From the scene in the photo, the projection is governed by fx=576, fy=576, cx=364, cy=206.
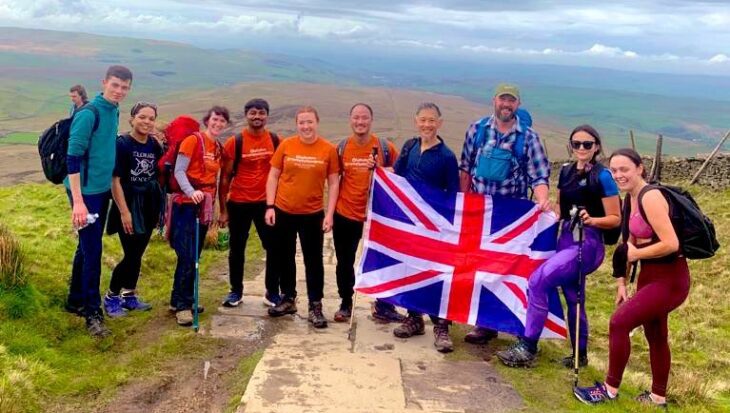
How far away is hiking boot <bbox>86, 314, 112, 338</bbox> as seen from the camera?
6770 millimetres

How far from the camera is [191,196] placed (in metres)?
7.01

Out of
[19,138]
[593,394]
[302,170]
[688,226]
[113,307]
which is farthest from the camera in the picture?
[19,138]

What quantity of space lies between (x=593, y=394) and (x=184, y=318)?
4857mm

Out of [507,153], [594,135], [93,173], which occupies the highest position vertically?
[594,135]

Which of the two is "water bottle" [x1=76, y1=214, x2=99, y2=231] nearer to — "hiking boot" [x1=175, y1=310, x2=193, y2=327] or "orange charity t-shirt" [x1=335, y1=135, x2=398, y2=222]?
"hiking boot" [x1=175, y1=310, x2=193, y2=327]

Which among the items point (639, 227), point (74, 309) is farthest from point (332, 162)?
point (74, 309)

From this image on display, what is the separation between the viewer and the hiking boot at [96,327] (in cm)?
677

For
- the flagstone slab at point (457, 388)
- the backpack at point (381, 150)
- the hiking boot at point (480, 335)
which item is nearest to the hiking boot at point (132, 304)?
the backpack at point (381, 150)

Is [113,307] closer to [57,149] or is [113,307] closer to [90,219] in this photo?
[90,219]

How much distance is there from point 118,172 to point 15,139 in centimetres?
14434

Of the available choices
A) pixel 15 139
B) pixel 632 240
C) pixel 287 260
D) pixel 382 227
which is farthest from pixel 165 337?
pixel 15 139

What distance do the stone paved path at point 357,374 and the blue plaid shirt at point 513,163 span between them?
2.11 m

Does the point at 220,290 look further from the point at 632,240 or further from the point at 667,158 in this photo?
the point at 667,158

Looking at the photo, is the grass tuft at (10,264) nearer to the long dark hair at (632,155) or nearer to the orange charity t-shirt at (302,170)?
the orange charity t-shirt at (302,170)
